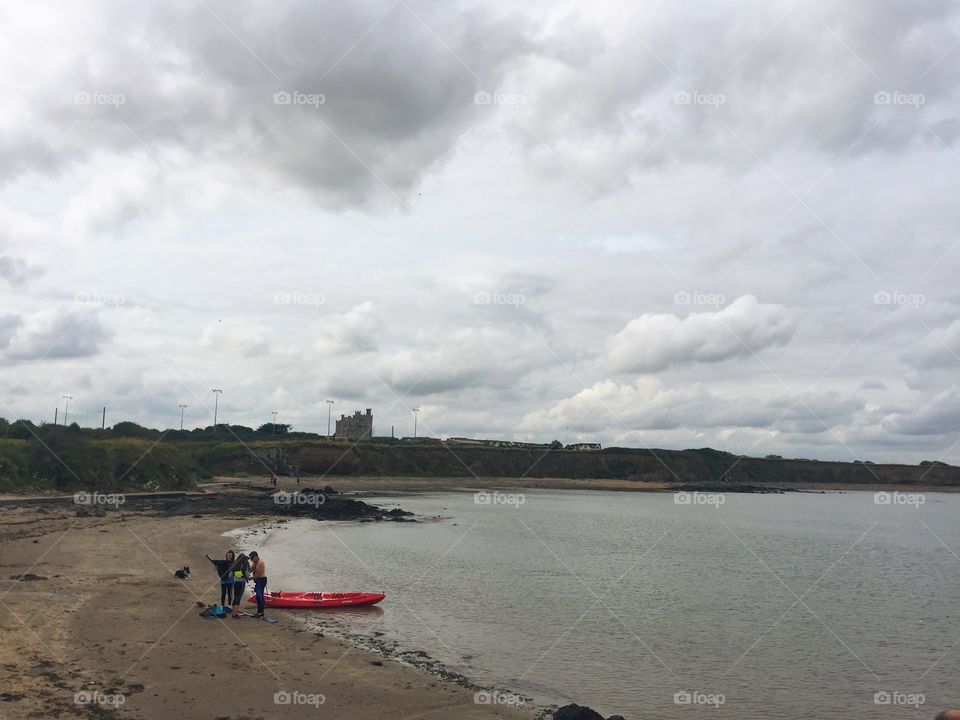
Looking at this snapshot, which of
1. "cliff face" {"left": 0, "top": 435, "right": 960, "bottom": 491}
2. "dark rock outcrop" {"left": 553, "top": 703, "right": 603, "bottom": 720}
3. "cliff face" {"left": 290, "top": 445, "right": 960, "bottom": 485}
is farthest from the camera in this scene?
"cliff face" {"left": 290, "top": 445, "right": 960, "bottom": 485}

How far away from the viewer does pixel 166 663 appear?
632 inches

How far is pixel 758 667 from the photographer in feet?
70.0

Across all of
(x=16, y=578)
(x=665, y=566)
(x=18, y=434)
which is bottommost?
(x=665, y=566)

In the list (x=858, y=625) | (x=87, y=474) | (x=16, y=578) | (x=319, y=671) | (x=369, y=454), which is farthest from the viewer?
(x=369, y=454)

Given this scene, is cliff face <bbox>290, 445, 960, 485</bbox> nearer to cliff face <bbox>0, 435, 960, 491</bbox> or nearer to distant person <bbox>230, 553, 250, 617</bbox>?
cliff face <bbox>0, 435, 960, 491</bbox>

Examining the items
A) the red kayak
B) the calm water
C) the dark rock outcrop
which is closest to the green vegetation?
the calm water

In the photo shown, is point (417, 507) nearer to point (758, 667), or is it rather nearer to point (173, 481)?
point (173, 481)

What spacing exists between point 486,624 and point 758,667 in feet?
28.6

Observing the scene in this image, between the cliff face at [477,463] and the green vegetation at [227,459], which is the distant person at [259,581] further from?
the cliff face at [477,463]

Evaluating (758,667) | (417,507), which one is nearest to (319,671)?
(758,667)

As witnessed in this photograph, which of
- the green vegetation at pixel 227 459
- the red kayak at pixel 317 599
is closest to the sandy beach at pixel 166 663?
the red kayak at pixel 317 599

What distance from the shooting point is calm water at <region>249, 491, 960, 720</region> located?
18.9 meters

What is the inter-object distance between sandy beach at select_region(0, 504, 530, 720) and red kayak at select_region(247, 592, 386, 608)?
5.98ft

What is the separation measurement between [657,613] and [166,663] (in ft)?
Result: 63.5
